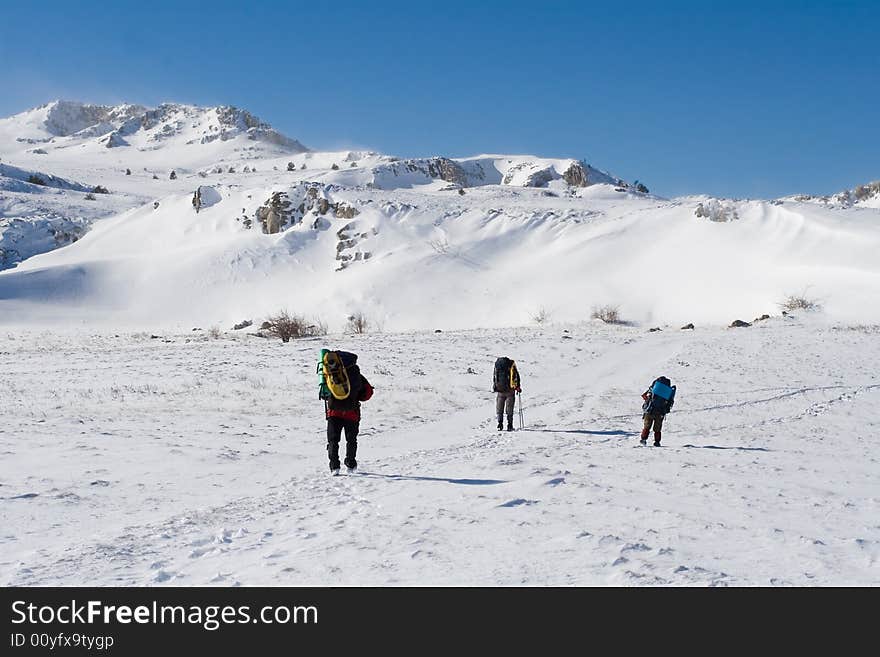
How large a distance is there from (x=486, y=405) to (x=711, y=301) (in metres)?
33.8

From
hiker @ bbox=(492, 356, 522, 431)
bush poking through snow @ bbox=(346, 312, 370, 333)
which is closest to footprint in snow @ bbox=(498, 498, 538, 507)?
hiker @ bbox=(492, 356, 522, 431)

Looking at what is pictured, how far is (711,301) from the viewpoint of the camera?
4756 cm

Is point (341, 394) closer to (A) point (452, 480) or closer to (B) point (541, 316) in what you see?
(A) point (452, 480)

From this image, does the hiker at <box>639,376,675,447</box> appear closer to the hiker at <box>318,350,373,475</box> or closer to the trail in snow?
the trail in snow

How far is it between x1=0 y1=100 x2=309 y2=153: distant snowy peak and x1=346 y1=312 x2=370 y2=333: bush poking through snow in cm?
11809

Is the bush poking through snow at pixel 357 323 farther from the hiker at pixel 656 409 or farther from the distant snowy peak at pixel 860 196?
the distant snowy peak at pixel 860 196

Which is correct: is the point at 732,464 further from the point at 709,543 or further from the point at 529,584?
the point at 529,584

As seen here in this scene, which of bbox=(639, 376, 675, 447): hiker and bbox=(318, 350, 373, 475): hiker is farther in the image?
bbox=(639, 376, 675, 447): hiker

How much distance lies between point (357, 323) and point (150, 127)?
154 metres

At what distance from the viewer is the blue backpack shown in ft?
42.1

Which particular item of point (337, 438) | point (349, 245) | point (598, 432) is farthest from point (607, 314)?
point (337, 438)

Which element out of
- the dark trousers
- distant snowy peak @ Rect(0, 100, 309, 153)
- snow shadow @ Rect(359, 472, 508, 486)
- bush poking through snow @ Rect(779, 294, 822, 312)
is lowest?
snow shadow @ Rect(359, 472, 508, 486)

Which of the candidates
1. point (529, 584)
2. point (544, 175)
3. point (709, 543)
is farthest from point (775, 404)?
point (544, 175)

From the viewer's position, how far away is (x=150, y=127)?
576 ft
